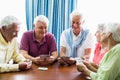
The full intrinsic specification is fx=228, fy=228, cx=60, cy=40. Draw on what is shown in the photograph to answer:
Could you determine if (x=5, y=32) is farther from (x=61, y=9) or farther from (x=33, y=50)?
(x=61, y=9)

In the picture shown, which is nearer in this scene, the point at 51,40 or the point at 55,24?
the point at 51,40

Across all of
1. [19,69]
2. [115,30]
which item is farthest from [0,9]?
[115,30]

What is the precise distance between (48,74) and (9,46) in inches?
25.9

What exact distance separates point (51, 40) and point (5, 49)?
0.78 metres

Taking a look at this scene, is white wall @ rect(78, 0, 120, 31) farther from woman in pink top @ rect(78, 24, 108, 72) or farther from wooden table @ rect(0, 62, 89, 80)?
wooden table @ rect(0, 62, 89, 80)

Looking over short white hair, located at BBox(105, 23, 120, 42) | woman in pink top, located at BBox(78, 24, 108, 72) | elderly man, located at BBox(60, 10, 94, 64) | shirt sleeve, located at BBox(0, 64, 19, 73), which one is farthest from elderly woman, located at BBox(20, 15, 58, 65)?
short white hair, located at BBox(105, 23, 120, 42)

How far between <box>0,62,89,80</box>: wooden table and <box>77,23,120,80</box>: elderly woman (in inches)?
8.7

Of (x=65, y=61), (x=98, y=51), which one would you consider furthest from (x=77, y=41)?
(x=65, y=61)

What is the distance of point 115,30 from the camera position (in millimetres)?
1893

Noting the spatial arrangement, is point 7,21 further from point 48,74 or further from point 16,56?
point 48,74

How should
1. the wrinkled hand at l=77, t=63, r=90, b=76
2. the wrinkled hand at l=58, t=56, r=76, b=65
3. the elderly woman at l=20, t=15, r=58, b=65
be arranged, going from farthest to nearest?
the elderly woman at l=20, t=15, r=58, b=65
the wrinkled hand at l=58, t=56, r=76, b=65
the wrinkled hand at l=77, t=63, r=90, b=76

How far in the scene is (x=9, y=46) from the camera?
2598mm

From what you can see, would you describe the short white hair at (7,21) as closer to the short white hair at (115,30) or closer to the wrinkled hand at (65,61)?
the wrinkled hand at (65,61)

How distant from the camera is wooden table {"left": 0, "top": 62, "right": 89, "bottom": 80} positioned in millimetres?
2086
